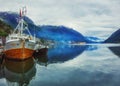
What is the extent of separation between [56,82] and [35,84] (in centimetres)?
263

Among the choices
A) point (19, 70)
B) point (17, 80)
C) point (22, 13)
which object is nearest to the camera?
point (17, 80)

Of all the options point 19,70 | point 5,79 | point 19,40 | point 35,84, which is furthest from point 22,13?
point 35,84

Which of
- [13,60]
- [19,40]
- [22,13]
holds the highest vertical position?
[22,13]

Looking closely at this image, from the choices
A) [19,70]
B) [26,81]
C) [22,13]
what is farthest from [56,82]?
[22,13]

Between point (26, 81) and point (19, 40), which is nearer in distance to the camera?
point (26, 81)

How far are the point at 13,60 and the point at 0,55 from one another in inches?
116

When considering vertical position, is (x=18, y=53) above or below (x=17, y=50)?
below

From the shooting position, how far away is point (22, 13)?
75938 millimetres

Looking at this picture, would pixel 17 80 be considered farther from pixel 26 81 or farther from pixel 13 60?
pixel 13 60

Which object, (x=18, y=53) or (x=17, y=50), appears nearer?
(x=18, y=53)

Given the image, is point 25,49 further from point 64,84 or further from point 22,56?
point 64,84

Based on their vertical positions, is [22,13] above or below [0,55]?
above

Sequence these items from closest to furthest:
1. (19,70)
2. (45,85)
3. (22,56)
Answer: (45,85) < (19,70) < (22,56)

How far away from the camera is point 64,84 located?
1300 inches
